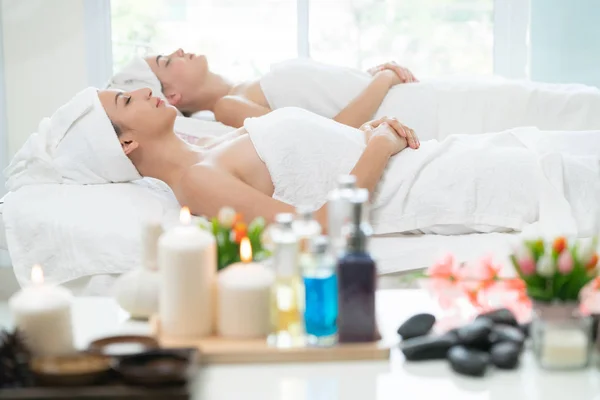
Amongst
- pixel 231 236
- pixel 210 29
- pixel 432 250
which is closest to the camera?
pixel 231 236

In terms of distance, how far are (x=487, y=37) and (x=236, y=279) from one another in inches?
124

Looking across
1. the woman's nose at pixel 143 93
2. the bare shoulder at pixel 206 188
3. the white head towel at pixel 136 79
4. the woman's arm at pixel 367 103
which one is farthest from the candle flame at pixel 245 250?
the white head towel at pixel 136 79

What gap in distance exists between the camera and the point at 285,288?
1281 mm

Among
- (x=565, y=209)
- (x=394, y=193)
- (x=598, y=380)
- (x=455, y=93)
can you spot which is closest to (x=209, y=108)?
(x=455, y=93)

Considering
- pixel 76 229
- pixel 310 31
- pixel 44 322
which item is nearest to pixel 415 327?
pixel 44 322

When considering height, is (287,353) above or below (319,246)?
below

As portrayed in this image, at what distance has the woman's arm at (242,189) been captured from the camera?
2.13m

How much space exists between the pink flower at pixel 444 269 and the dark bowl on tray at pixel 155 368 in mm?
428

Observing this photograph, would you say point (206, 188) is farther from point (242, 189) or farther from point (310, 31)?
point (310, 31)

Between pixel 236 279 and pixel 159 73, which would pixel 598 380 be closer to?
pixel 236 279

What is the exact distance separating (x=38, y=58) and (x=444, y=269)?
2985 mm

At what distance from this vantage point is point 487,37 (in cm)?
415

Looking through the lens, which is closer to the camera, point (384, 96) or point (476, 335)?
point (476, 335)

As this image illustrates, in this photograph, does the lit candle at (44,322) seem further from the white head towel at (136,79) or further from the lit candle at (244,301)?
the white head towel at (136,79)
